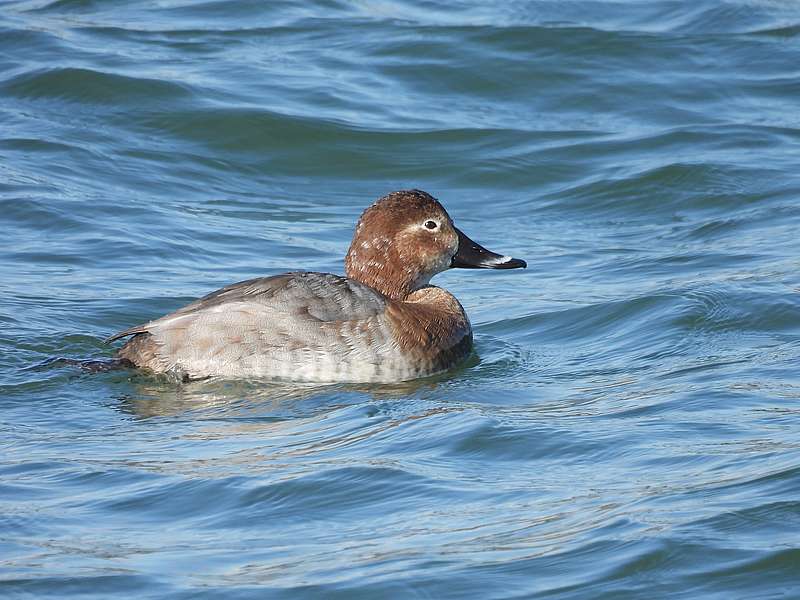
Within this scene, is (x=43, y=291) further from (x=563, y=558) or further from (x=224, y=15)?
(x=224, y=15)

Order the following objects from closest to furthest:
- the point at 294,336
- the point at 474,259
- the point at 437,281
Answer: the point at 294,336, the point at 474,259, the point at 437,281

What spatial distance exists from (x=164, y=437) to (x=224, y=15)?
33.2 feet

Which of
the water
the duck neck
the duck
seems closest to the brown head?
the duck neck

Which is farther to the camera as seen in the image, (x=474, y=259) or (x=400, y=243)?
(x=474, y=259)

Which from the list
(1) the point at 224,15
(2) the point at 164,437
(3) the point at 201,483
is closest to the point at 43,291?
(2) the point at 164,437

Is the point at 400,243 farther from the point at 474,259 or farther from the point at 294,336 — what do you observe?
the point at 294,336

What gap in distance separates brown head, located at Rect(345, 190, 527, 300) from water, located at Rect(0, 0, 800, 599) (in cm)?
60

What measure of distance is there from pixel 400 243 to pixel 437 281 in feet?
6.74

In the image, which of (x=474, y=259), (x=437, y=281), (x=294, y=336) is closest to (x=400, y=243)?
(x=474, y=259)

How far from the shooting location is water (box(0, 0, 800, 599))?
16.8 feet

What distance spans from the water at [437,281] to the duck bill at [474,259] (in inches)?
18.5

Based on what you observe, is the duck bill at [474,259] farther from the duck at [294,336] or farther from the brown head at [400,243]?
the duck at [294,336]

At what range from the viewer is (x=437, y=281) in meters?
10.1

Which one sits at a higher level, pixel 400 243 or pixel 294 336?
pixel 400 243
